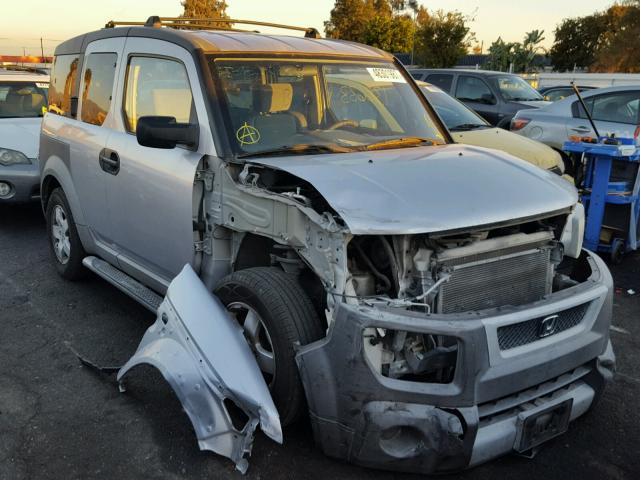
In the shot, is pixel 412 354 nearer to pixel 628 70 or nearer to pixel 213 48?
pixel 213 48

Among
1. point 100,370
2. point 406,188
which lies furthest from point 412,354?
point 100,370

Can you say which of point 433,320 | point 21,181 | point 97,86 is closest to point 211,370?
point 433,320

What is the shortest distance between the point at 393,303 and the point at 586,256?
1477 millimetres

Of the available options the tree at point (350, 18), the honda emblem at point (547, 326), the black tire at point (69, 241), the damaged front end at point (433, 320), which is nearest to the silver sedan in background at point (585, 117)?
the damaged front end at point (433, 320)

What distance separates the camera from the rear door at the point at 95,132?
170 inches

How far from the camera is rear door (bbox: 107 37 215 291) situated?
3508 millimetres

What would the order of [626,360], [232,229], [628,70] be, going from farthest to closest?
[628,70], [626,360], [232,229]

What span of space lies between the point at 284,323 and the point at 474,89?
397 inches

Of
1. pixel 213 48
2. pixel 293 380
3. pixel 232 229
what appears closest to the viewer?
pixel 293 380

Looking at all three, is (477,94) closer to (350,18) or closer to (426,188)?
(426,188)

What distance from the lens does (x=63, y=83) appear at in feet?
16.9

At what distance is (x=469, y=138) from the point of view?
6887 mm

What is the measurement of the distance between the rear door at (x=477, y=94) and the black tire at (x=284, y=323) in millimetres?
9631

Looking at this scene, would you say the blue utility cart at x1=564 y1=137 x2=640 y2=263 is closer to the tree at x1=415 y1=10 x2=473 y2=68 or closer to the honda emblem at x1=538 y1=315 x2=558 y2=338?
the honda emblem at x1=538 y1=315 x2=558 y2=338
